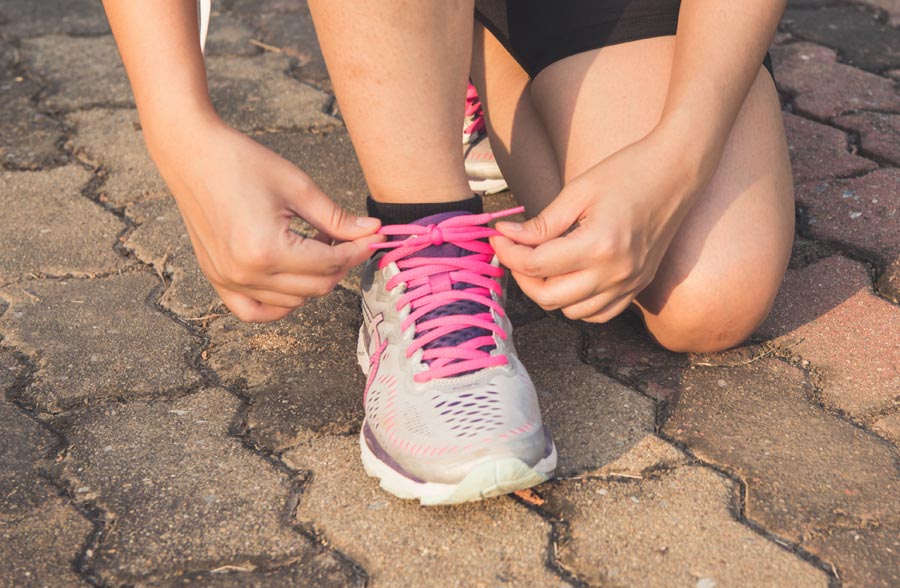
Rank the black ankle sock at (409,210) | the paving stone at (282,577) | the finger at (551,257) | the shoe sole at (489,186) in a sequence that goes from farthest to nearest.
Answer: the shoe sole at (489,186), the black ankle sock at (409,210), the finger at (551,257), the paving stone at (282,577)

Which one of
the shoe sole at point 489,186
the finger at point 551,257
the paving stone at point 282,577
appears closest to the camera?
the paving stone at point 282,577

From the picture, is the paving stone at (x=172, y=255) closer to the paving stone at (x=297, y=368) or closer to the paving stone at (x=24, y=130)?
the paving stone at (x=297, y=368)

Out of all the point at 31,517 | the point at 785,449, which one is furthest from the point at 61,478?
the point at 785,449

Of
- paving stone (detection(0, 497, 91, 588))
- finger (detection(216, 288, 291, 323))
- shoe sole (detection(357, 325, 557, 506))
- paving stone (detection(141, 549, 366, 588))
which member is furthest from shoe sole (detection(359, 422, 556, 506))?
paving stone (detection(0, 497, 91, 588))

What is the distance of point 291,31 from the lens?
8.38ft

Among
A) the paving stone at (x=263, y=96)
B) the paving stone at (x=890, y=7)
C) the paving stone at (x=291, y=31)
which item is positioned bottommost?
the paving stone at (x=890, y=7)

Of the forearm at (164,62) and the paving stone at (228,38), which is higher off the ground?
the forearm at (164,62)

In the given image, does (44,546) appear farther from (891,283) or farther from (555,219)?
(891,283)

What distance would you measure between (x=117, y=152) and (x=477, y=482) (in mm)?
1228

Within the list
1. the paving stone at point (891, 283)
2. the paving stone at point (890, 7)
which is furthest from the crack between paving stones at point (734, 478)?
the paving stone at point (890, 7)

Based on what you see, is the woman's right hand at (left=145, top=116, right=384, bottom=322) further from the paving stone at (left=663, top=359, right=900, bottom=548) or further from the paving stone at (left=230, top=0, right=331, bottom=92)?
the paving stone at (left=230, top=0, right=331, bottom=92)

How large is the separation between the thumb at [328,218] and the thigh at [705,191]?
0.39 m

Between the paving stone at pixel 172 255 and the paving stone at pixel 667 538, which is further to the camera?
the paving stone at pixel 172 255

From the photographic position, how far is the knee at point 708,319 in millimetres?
1326
